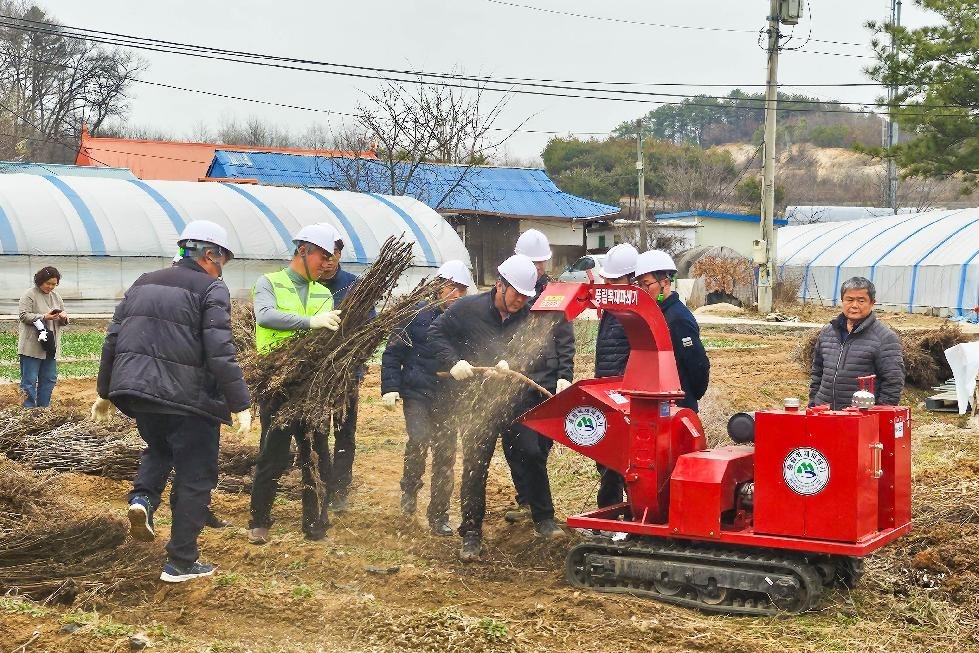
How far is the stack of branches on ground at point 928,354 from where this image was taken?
52.0ft

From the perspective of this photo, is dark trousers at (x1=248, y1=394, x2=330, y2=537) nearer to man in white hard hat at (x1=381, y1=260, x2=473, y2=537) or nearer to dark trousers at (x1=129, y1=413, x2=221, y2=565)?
man in white hard hat at (x1=381, y1=260, x2=473, y2=537)

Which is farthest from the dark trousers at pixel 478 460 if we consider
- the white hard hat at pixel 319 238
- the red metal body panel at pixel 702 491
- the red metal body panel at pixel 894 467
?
the red metal body panel at pixel 894 467

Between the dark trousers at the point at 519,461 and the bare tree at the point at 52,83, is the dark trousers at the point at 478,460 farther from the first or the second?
the bare tree at the point at 52,83

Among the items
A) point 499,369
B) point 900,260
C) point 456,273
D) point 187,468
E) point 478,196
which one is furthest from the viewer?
point 478,196

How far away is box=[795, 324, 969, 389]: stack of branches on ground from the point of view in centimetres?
1584

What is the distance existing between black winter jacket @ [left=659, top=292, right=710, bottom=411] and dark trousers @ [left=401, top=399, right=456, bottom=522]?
159 centimetres

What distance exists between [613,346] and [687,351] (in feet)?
1.95

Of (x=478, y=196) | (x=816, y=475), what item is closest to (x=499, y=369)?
(x=816, y=475)

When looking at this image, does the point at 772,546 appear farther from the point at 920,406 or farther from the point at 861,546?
the point at 920,406

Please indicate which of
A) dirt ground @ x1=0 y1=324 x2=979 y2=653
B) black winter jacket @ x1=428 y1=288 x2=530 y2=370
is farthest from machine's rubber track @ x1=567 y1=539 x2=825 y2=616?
black winter jacket @ x1=428 y1=288 x2=530 y2=370

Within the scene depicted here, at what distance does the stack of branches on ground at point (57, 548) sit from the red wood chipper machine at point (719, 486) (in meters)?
2.39

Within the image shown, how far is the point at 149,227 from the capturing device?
2373cm

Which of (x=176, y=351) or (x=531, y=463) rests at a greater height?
(x=176, y=351)

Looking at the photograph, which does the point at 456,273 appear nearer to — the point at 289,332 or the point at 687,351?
the point at 289,332
